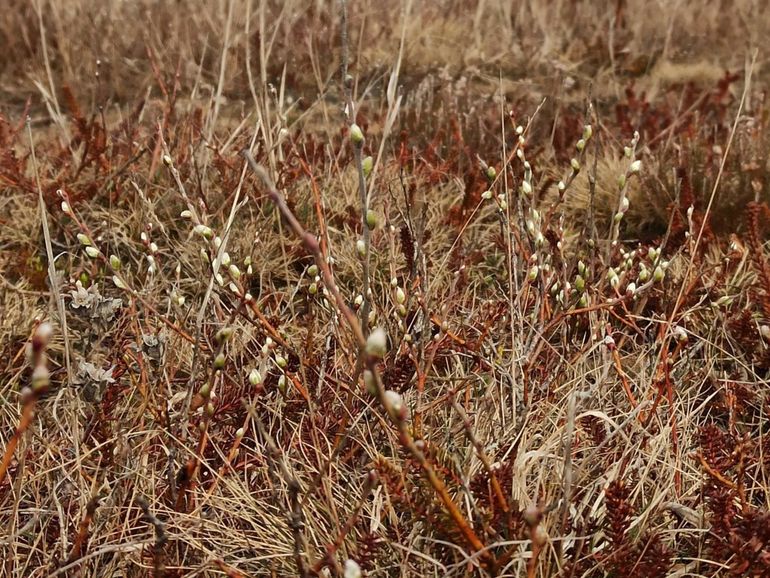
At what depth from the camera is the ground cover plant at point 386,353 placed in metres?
1.27

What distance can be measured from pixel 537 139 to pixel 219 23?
300 centimetres

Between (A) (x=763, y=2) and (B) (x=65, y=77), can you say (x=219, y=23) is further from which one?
(A) (x=763, y=2)

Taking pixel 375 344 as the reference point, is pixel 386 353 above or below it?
below

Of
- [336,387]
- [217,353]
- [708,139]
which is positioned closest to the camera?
[217,353]

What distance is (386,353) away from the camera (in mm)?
1761

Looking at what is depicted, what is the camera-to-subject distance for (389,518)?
1.41 meters

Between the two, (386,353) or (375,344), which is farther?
(386,353)

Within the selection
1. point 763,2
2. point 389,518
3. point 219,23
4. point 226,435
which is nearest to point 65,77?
point 219,23

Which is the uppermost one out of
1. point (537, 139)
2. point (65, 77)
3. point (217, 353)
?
point (217, 353)

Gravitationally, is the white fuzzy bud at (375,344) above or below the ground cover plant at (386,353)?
above

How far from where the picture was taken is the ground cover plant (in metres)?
1.27

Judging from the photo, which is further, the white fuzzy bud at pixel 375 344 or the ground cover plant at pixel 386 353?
the ground cover plant at pixel 386 353

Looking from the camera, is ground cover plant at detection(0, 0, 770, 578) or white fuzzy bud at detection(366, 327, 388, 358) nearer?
white fuzzy bud at detection(366, 327, 388, 358)

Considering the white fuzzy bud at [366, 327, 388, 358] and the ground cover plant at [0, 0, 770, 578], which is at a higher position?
the white fuzzy bud at [366, 327, 388, 358]
